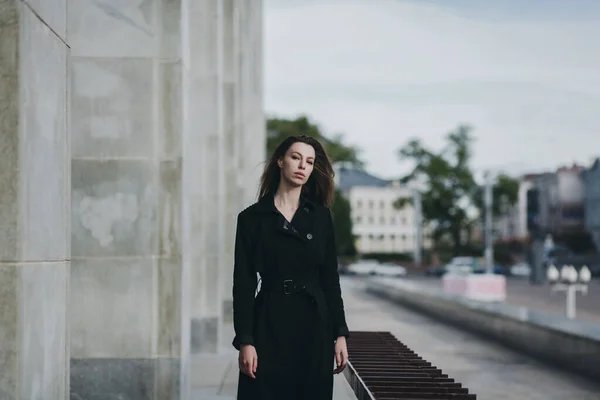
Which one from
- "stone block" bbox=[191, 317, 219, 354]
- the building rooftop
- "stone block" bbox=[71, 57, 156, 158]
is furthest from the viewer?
the building rooftop

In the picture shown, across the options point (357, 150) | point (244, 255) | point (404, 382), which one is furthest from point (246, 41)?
Answer: point (357, 150)

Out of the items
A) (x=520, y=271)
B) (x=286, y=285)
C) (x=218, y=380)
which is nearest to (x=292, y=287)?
(x=286, y=285)

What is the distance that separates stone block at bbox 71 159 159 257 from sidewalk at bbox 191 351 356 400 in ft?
7.28

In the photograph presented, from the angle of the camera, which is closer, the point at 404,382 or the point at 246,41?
the point at 404,382

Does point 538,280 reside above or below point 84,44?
below

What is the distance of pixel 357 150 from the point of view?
91.3m

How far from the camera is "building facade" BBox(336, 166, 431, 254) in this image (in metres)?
166

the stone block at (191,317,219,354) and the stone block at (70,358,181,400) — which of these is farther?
the stone block at (191,317,219,354)

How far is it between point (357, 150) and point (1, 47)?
87.1 meters

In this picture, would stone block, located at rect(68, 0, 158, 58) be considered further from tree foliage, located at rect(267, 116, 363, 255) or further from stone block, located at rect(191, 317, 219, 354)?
tree foliage, located at rect(267, 116, 363, 255)

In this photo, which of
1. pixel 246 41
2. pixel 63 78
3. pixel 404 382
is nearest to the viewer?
pixel 63 78

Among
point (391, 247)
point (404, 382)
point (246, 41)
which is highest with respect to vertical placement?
point (246, 41)

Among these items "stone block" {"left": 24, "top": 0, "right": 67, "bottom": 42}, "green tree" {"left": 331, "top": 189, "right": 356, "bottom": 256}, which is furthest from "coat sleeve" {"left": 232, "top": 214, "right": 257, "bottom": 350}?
"green tree" {"left": 331, "top": 189, "right": 356, "bottom": 256}

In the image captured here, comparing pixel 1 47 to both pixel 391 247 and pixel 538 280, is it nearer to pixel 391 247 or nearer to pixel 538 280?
pixel 538 280
